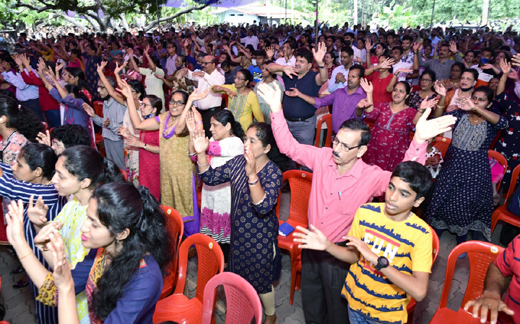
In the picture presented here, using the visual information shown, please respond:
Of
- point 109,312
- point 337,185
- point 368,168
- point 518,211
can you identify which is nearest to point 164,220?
point 109,312

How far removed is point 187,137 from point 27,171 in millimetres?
1223

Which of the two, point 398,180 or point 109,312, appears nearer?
point 109,312

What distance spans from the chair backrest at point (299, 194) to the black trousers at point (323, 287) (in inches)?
29.8

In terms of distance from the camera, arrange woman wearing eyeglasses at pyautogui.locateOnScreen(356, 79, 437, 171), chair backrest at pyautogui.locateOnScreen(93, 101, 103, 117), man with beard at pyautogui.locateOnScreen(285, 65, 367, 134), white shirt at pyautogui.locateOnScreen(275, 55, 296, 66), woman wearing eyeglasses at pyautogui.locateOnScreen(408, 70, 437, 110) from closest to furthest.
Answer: woman wearing eyeglasses at pyautogui.locateOnScreen(356, 79, 437, 171)
man with beard at pyautogui.locateOnScreen(285, 65, 367, 134)
woman wearing eyeglasses at pyautogui.locateOnScreen(408, 70, 437, 110)
chair backrest at pyautogui.locateOnScreen(93, 101, 103, 117)
white shirt at pyautogui.locateOnScreen(275, 55, 296, 66)

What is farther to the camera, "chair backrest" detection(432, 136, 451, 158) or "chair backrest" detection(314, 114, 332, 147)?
"chair backrest" detection(314, 114, 332, 147)

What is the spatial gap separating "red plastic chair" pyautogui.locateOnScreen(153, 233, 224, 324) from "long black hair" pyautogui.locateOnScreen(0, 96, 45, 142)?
1725mm

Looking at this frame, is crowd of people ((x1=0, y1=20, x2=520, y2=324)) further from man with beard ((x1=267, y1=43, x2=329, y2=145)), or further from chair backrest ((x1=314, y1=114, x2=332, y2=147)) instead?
chair backrest ((x1=314, y1=114, x2=332, y2=147))

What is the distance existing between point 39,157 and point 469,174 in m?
3.26

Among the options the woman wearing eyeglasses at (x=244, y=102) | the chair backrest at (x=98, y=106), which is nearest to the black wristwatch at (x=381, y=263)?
the woman wearing eyeglasses at (x=244, y=102)

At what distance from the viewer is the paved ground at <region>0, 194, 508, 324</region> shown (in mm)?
2686

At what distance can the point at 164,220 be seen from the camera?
1.74 metres

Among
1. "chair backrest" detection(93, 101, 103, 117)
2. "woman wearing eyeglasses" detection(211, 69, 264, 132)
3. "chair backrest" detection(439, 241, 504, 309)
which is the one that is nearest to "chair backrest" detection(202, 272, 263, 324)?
"chair backrest" detection(439, 241, 504, 309)

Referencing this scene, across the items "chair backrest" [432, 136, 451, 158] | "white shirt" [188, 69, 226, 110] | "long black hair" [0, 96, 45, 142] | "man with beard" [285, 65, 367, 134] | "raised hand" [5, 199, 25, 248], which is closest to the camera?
"raised hand" [5, 199, 25, 248]

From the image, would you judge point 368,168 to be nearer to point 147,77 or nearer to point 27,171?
point 27,171
